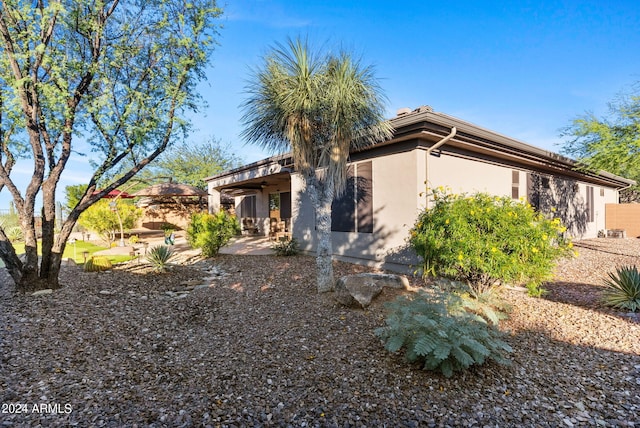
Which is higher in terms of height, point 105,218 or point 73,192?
point 73,192

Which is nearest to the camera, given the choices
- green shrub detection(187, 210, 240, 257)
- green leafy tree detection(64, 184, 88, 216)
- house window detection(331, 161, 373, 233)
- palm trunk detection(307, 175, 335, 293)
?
palm trunk detection(307, 175, 335, 293)

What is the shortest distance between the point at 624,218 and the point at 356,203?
16.1 metres

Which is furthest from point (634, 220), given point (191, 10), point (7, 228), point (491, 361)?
point (7, 228)

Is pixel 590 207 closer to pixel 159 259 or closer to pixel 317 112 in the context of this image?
pixel 317 112

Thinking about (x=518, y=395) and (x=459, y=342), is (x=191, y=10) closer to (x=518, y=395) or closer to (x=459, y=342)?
(x=459, y=342)

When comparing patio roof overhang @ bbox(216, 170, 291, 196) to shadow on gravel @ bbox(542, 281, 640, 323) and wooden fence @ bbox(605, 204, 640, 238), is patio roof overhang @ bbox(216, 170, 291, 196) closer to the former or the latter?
shadow on gravel @ bbox(542, 281, 640, 323)

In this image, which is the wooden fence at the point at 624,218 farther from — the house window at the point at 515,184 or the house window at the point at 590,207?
the house window at the point at 515,184

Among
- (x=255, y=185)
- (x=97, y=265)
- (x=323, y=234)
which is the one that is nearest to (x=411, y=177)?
(x=323, y=234)

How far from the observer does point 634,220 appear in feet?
50.4

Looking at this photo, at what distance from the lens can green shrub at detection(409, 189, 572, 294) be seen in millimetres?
4273

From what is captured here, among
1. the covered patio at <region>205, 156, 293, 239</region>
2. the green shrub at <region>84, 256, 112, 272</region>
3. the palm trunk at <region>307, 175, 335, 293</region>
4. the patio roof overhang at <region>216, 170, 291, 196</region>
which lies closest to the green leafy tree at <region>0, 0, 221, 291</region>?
the green shrub at <region>84, 256, 112, 272</region>

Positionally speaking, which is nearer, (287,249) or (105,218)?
(287,249)

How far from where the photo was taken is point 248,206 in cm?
1744

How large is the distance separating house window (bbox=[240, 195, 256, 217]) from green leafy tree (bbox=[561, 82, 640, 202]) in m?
13.9
